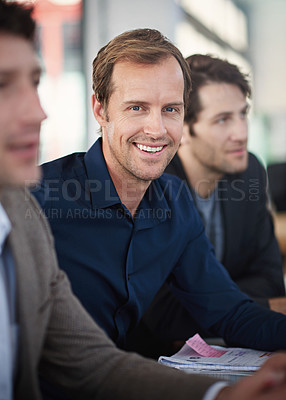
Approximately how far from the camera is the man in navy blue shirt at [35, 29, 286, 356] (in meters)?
1.31

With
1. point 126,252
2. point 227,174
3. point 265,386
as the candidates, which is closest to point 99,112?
point 126,252

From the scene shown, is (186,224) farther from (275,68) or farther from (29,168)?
(275,68)

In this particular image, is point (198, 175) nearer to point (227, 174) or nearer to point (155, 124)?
point (227, 174)

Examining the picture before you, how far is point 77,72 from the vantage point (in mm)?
5344

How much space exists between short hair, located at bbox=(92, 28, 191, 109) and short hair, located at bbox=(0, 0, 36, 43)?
0.60m

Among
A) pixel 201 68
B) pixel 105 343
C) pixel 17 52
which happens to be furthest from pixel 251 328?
pixel 201 68

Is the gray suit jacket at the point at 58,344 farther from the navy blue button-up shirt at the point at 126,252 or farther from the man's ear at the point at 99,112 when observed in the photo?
the man's ear at the point at 99,112

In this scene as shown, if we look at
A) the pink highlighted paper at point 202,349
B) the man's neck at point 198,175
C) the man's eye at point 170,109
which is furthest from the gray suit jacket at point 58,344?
the man's neck at point 198,175

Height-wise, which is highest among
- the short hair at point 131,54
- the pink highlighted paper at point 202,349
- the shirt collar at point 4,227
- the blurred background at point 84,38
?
the blurred background at point 84,38

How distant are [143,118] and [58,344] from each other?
74 cm

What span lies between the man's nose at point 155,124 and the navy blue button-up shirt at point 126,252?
6.3 inches

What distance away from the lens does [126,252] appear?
4.47 feet

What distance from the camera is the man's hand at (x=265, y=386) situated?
0.75 meters

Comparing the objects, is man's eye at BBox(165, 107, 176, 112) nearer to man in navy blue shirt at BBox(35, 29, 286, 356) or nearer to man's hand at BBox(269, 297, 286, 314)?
man in navy blue shirt at BBox(35, 29, 286, 356)
